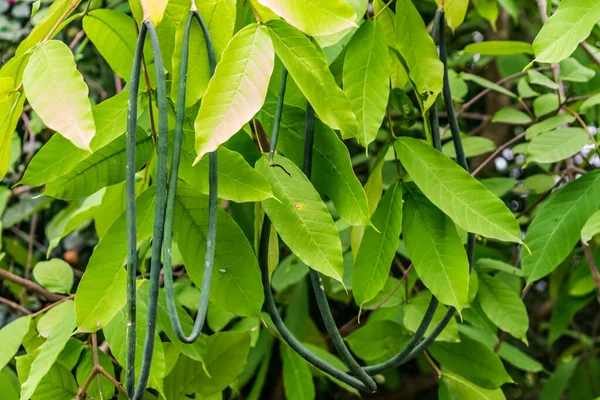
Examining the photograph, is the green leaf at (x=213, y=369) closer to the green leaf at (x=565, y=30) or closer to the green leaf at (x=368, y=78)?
the green leaf at (x=368, y=78)

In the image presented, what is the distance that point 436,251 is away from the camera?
31.0 inches

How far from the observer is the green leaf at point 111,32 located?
0.95 meters

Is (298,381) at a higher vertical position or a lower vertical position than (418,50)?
lower

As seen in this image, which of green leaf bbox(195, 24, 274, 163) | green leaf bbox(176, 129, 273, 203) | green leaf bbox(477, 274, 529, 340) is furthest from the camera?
green leaf bbox(477, 274, 529, 340)

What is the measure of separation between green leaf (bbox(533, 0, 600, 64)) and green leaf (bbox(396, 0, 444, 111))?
0.14 m

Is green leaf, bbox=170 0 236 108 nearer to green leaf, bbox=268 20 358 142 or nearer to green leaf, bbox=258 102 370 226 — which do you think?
green leaf, bbox=268 20 358 142

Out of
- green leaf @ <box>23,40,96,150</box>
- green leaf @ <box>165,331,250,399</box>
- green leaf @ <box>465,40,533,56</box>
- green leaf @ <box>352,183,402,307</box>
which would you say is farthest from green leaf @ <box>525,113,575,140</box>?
green leaf @ <box>23,40,96,150</box>

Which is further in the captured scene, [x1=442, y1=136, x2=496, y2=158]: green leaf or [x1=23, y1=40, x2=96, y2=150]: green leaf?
[x1=442, y1=136, x2=496, y2=158]: green leaf

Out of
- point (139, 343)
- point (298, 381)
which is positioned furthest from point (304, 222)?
point (298, 381)

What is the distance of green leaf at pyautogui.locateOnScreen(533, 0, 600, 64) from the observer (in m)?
0.67

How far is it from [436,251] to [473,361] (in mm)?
344

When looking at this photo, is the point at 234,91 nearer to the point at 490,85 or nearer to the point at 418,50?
the point at 418,50

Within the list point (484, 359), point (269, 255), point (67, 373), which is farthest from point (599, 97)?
point (67, 373)

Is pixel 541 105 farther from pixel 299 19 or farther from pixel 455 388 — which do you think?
pixel 299 19
